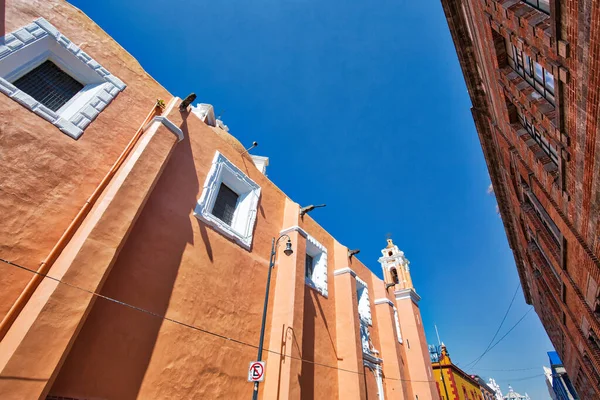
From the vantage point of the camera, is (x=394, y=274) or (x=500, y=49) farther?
(x=394, y=274)

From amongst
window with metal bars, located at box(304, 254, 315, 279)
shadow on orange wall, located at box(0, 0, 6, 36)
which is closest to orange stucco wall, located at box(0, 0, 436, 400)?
shadow on orange wall, located at box(0, 0, 6, 36)

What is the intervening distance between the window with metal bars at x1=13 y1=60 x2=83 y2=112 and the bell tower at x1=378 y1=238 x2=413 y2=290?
24519 mm

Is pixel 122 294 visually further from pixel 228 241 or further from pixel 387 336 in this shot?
pixel 387 336

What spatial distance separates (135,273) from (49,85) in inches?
179

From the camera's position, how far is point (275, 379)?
7434 mm

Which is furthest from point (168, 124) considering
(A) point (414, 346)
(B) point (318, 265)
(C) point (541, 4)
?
(A) point (414, 346)

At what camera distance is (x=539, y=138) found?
7.70m

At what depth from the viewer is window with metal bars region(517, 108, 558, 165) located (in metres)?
7.10

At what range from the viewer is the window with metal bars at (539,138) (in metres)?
7.10

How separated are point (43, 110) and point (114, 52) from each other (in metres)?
2.80

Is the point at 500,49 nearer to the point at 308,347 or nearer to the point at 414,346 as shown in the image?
the point at 308,347

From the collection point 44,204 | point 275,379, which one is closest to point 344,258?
point 275,379

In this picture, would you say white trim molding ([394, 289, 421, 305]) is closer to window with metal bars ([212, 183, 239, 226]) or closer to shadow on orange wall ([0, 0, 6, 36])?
window with metal bars ([212, 183, 239, 226])

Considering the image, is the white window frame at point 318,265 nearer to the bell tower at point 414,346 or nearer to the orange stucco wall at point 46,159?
the bell tower at point 414,346
